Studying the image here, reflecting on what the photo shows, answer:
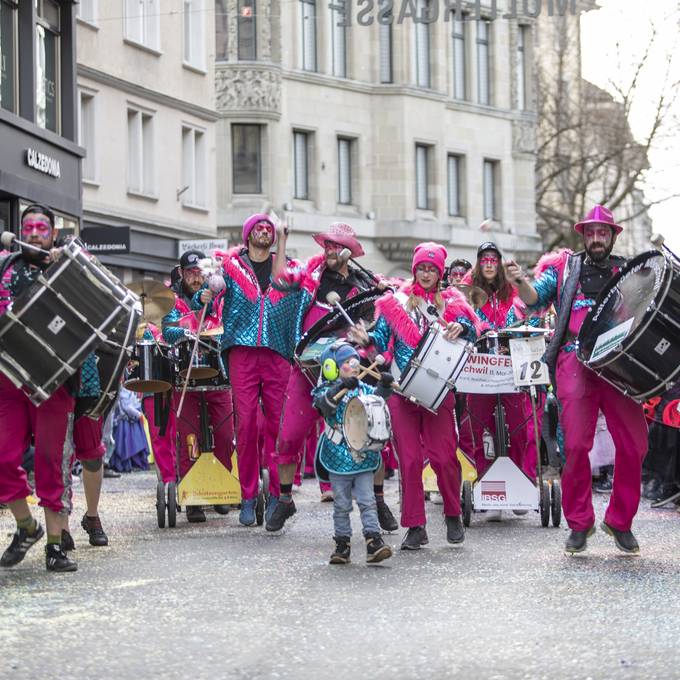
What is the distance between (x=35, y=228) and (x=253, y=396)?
9.72ft

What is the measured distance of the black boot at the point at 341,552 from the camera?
10.2 meters

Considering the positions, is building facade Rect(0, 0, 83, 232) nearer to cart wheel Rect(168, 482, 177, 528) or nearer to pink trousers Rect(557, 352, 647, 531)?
cart wheel Rect(168, 482, 177, 528)

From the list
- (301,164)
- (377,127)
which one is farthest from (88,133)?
(377,127)

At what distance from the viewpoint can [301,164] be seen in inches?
1766

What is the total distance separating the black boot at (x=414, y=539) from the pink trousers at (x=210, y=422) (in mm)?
2783

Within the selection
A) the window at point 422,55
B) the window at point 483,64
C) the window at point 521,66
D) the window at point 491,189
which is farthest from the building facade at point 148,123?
the window at point 521,66

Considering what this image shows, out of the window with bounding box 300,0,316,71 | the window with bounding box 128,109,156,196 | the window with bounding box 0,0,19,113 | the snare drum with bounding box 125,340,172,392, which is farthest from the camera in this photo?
the window with bounding box 300,0,316,71

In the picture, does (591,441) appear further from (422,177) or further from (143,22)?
(422,177)

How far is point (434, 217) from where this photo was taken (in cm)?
4775

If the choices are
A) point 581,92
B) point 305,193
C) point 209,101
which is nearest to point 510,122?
point 581,92

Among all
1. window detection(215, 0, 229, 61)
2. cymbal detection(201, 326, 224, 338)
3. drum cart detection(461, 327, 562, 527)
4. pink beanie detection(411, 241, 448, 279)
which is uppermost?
window detection(215, 0, 229, 61)

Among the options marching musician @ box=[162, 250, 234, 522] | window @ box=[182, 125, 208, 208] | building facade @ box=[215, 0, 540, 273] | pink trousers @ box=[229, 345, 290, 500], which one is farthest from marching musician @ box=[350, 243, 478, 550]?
building facade @ box=[215, 0, 540, 273]

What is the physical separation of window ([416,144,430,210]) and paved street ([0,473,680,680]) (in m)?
35.7

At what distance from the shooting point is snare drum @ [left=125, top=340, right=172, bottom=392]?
12984mm
